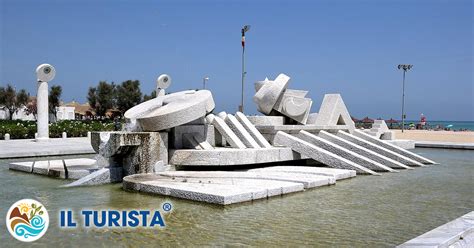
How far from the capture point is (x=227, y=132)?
35.6ft

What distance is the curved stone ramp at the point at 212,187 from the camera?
674 centimetres

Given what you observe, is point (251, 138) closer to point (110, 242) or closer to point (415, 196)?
point (415, 196)

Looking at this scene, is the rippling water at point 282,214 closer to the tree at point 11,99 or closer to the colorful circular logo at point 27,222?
the colorful circular logo at point 27,222

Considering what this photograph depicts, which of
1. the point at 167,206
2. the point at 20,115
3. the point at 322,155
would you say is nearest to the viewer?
the point at 167,206

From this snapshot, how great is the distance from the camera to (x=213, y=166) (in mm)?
10148

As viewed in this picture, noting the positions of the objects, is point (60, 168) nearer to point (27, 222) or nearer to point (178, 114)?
point (178, 114)

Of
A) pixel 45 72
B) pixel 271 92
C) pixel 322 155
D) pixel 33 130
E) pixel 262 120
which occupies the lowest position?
pixel 322 155

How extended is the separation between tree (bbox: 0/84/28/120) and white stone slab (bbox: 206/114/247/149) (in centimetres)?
4516

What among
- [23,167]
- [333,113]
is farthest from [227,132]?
[333,113]

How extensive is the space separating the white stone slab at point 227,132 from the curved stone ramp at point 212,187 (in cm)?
216

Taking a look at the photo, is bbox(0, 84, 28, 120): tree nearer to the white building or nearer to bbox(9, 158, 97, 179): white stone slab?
the white building

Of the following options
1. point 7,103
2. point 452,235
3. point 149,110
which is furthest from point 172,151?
Answer: point 7,103

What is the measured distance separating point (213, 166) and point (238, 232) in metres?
4.95

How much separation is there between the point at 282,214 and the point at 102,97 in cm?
4620
